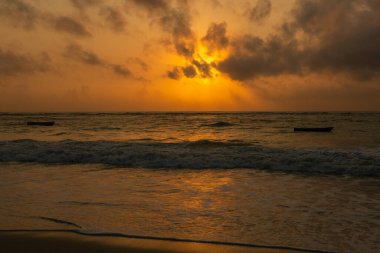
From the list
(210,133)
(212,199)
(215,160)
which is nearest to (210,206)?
(212,199)

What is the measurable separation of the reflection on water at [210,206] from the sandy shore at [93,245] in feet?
1.21

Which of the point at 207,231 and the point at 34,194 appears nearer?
the point at 207,231

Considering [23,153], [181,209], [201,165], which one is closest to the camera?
[181,209]

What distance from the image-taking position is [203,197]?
344 inches

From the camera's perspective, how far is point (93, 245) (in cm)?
543

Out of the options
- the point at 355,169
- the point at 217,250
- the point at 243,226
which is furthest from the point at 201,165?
the point at 217,250

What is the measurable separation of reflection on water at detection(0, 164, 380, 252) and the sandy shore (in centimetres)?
37

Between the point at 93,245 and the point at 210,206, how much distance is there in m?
3.03

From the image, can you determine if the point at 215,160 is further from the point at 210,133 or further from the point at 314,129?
the point at 314,129

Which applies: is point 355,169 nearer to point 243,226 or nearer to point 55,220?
point 243,226

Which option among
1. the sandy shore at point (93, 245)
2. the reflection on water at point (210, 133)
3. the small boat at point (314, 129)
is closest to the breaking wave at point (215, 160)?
the sandy shore at point (93, 245)

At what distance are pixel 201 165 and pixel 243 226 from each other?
28.7 feet

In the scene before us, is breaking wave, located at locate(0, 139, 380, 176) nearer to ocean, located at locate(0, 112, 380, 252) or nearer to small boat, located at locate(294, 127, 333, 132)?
ocean, located at locate(0, 112, 380, 252)

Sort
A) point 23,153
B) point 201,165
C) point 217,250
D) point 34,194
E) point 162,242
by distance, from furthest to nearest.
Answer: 1. point 23,153
2. point 201,165
3. point 34,194
4. point 162,242
5. point 217,250
